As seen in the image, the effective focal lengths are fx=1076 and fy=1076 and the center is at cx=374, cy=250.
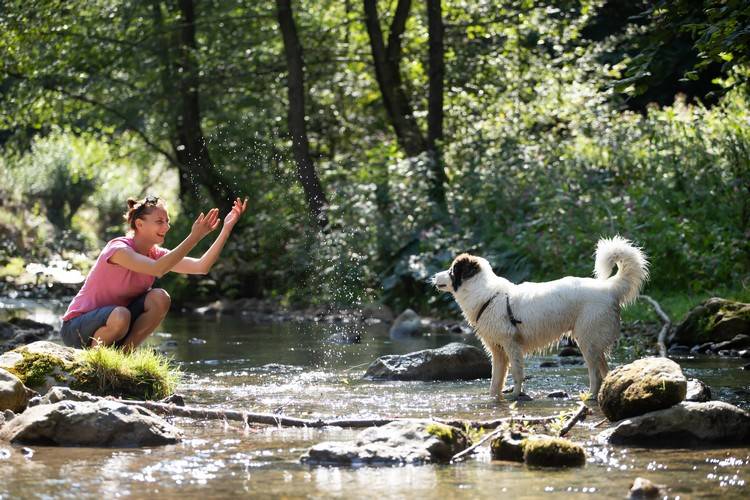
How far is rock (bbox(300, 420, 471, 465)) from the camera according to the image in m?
6.59

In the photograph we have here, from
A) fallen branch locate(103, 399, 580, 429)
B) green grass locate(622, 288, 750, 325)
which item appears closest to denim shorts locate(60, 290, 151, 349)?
fallen branch locate(103, 399, 580, 429)

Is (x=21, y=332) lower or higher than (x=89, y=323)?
lower

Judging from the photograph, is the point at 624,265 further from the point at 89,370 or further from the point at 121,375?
the point at 89,370

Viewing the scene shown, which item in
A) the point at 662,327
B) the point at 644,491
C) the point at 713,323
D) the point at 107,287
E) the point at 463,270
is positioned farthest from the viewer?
the point at 662,327

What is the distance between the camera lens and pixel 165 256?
906 centimetres

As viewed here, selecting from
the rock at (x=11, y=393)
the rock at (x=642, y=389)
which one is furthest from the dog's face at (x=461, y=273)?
the rock at (x=11, y=393)

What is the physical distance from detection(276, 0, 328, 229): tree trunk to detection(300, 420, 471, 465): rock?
14634mm

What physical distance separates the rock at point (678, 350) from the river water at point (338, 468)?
148cm

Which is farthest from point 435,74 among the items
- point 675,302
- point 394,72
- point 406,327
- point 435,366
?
point 435,366

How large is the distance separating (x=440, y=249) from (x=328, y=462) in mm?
A: 12197

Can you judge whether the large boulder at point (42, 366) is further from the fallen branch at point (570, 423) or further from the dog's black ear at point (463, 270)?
the fallen branch at point (570, 423)

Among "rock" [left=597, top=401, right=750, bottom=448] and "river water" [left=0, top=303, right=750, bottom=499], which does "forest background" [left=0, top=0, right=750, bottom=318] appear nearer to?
"river water" [left=0, top=303, right=750, bottom=499]

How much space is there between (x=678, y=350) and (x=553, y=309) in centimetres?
394

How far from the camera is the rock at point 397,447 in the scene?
6.59 metres
